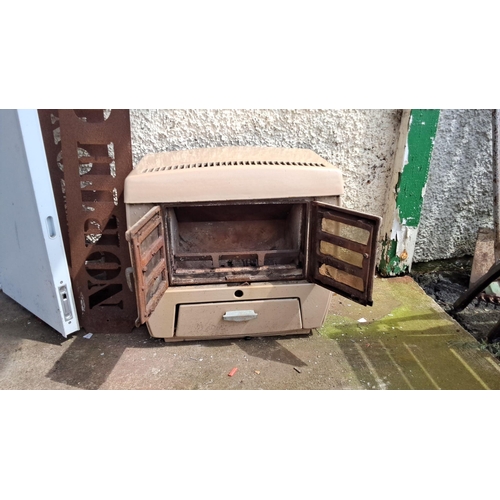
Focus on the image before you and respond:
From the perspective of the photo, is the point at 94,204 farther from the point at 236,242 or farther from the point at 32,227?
the point at 236,242

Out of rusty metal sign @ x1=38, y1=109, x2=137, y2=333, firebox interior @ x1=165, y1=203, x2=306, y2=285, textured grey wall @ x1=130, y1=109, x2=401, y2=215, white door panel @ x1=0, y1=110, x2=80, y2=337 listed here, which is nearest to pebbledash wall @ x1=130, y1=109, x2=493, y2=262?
textured grey wall @ x1=130, y1=109, x2=401, y2=215

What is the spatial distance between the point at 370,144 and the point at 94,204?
166 centimetres

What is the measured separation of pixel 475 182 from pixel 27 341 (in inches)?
114

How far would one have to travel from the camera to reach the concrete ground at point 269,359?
5.74ft

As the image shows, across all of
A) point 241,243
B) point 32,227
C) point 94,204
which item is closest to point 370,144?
point 241,243

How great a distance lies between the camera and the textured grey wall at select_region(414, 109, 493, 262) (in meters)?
2.44

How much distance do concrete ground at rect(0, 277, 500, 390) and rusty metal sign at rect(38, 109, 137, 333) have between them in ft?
0.54

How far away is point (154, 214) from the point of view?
65.3 inches

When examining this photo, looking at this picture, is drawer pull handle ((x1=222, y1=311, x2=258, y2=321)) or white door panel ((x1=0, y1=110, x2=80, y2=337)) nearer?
white door panel ((x1=0, y1=110, x2=80, y2=337))

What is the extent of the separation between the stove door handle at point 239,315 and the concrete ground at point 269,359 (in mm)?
185

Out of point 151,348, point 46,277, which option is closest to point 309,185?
point 151,348

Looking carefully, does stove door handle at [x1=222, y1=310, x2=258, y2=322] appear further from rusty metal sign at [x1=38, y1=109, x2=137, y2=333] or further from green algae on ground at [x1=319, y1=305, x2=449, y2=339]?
rusty metal sign at [x1=38, y1=109, x2=137, y2=333]

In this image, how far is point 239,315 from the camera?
1.88m

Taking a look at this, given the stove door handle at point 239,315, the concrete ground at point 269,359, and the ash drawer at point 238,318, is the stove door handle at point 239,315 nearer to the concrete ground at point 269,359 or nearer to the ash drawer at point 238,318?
the ash drawer at point 238,318
